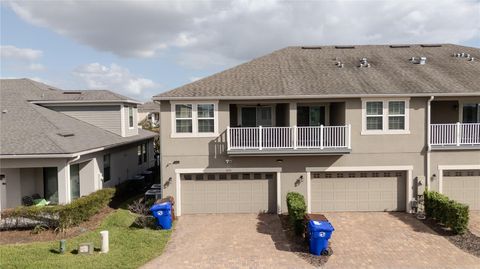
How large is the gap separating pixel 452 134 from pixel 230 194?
1016 centimetres

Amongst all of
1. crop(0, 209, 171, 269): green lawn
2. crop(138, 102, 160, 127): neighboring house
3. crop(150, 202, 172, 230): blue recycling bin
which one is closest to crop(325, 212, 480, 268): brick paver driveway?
crop(0, 209, 171, 269): green lawn

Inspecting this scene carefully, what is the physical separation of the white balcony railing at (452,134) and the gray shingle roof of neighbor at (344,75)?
150 cm

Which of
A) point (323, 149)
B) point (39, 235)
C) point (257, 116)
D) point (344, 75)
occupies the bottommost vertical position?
point (39, 235)

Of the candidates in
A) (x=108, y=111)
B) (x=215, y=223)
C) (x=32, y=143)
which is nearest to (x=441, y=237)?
(x=215, y=223)

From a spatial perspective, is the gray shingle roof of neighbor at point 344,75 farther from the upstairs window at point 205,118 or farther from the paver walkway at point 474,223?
the paver walkway at point 474,223

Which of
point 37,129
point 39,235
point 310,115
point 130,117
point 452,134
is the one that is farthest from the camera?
point 130,117

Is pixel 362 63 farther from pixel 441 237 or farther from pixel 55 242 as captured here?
pixel 55 242

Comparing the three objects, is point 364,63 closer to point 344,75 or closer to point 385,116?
point 344,75

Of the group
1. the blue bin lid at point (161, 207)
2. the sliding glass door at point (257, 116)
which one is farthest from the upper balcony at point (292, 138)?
the blue bin lid at point (161, 207)

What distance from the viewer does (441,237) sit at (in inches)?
429

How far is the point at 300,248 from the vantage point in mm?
10031

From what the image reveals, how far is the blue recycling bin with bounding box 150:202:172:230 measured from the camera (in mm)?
11555

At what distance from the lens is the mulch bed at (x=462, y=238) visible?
32.5 feet

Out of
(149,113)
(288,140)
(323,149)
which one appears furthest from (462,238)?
(149,113)
